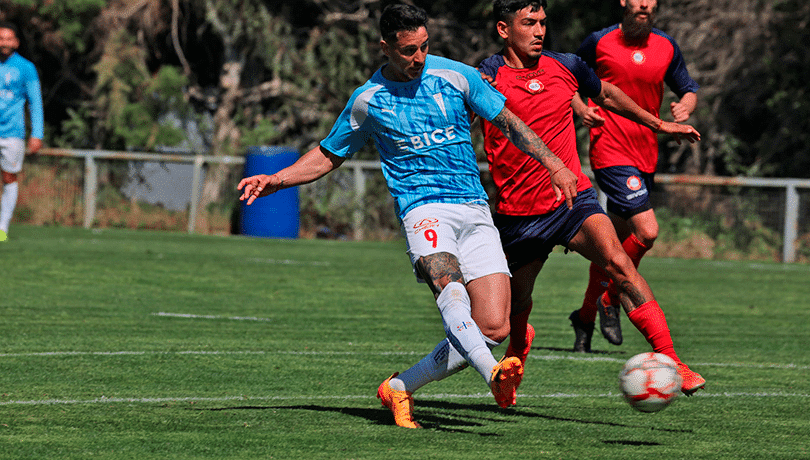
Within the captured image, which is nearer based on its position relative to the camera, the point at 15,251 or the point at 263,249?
the point at 15,251

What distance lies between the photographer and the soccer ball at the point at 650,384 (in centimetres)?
522

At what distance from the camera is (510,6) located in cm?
652

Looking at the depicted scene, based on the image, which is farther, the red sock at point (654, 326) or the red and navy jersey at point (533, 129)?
the red and navy jersey at point (533, 129)

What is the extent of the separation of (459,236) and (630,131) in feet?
9.92

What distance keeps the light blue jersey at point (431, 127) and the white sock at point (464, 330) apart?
55cm

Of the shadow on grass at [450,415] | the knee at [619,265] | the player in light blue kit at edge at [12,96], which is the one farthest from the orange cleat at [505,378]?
the player in light blue kit at edge at [12,96]

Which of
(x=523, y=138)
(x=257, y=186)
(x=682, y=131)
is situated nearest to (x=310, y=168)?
(x=257, y=186)

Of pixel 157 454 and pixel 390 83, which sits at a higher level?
pixel 390 83

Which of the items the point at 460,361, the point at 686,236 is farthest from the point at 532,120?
the point at 686,236

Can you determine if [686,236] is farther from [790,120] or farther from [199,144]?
[199,144]

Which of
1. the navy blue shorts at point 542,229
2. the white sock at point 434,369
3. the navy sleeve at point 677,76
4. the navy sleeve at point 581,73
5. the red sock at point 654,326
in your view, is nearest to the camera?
the white sock at point 434,369

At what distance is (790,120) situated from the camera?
22344 mm

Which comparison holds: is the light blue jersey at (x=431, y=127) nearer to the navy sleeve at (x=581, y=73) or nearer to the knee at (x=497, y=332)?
the knee at (x=497, y=332)

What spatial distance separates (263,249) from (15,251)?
14.6ft
